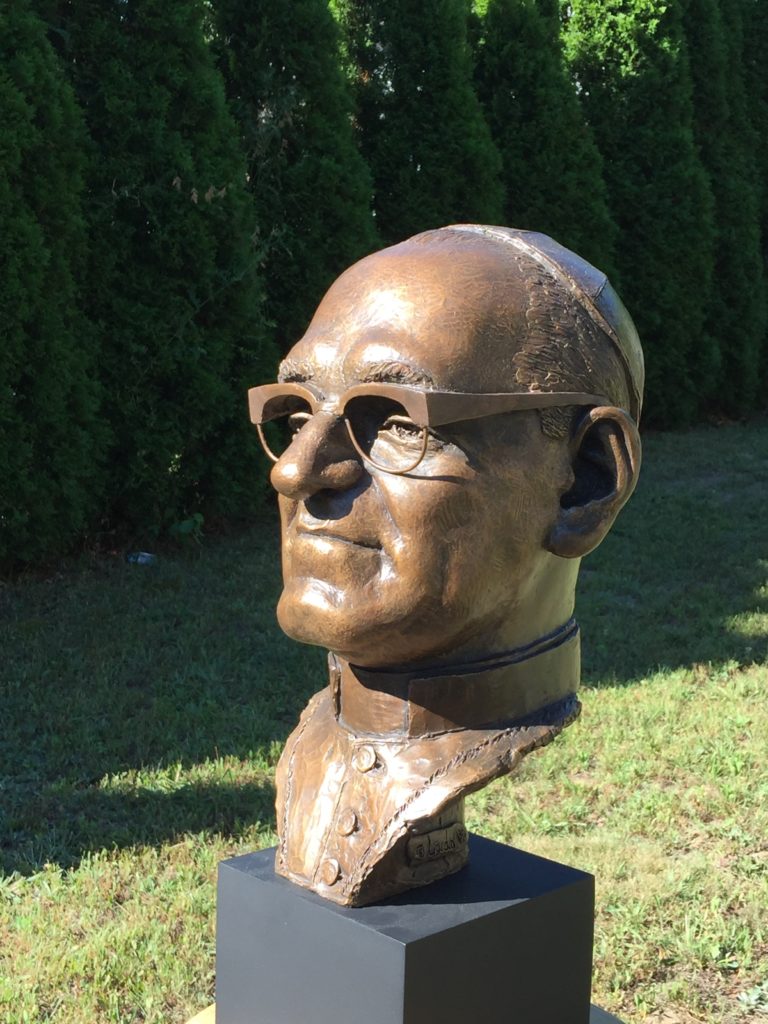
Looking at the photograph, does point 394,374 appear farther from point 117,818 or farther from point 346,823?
point 117,818

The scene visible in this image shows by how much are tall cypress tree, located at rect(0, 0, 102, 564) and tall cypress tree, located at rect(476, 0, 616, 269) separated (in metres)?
4.50

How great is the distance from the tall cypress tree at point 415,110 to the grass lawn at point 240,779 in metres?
3.17

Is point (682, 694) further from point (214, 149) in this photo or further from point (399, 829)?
point (214, 149)

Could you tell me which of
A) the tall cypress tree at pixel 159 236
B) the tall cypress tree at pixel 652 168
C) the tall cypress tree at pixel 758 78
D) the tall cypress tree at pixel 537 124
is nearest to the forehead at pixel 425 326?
the tall cypress tree at pixel 159 236

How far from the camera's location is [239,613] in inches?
251

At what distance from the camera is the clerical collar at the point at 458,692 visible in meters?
2.41

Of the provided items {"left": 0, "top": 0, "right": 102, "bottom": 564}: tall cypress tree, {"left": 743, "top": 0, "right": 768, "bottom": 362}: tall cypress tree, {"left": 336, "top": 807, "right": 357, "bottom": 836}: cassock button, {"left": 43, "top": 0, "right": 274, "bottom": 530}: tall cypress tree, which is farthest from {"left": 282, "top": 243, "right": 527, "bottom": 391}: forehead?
{"left": 743, "top": 0, "right": 768, "bottom": 362}: tall cypress tree

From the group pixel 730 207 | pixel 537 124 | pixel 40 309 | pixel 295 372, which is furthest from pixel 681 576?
pixel 730 207

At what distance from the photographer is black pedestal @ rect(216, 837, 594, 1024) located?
2.35 m

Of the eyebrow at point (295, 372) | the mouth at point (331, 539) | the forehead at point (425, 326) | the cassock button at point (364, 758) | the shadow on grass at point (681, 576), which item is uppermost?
the forehead at point (425, 326)

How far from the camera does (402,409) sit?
2301 millimetres

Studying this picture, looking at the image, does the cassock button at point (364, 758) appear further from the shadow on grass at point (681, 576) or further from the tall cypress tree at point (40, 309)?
the tall cypress tree at point (40, 309)

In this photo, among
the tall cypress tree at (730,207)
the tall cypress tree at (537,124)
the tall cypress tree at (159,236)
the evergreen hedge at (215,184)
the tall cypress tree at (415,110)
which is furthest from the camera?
the tall cypress tree at (730,207)

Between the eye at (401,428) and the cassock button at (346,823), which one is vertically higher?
the eye at (401,428)
